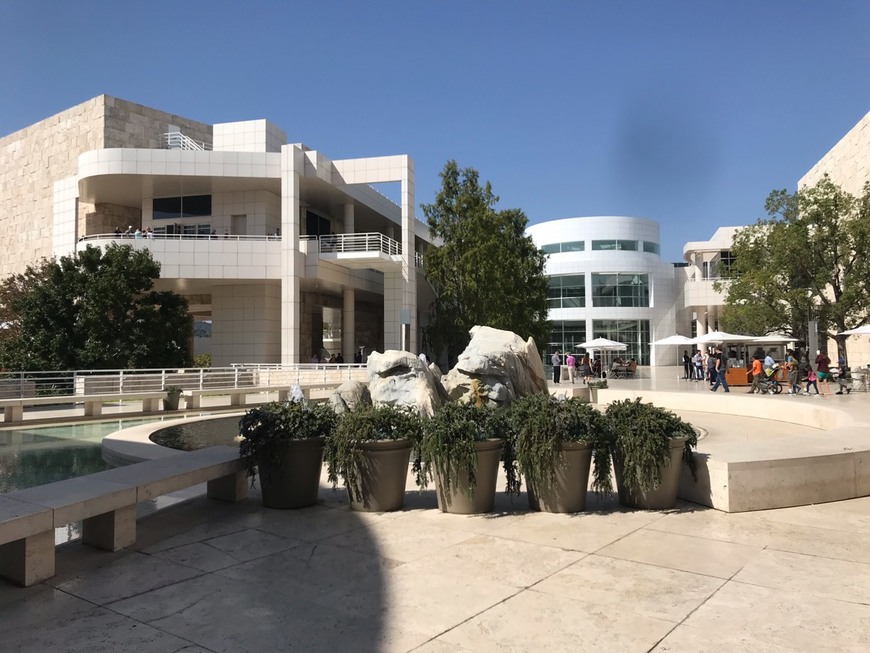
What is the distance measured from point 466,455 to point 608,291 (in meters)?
54.9

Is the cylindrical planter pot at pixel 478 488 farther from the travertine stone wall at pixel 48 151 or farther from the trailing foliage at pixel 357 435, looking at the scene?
the travertine stone wall at pixel 48 151

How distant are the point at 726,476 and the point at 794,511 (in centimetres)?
82

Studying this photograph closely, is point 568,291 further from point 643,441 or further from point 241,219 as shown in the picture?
point 643,441

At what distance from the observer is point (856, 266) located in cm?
2788

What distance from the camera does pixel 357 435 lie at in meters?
6.01

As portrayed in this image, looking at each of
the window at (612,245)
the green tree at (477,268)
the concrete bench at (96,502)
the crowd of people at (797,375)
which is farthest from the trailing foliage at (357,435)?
the window at (612,245)

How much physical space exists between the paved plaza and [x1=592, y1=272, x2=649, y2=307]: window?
5315 cm

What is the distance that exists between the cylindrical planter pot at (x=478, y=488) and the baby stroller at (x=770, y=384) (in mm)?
17397

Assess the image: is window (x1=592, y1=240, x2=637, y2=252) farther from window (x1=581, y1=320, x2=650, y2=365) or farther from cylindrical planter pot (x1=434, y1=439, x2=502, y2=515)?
cylindrical planter pot (x1=434, y1=439, x2=502, y2=515)

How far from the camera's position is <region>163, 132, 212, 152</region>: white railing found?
38000 mm

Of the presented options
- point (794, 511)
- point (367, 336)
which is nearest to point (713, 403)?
point (794, 511)

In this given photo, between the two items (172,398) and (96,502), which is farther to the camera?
(172,398)

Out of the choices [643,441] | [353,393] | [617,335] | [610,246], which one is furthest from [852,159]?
[643,441]

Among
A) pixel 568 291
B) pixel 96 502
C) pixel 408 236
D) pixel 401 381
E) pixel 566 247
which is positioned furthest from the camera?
pixel 566 247
